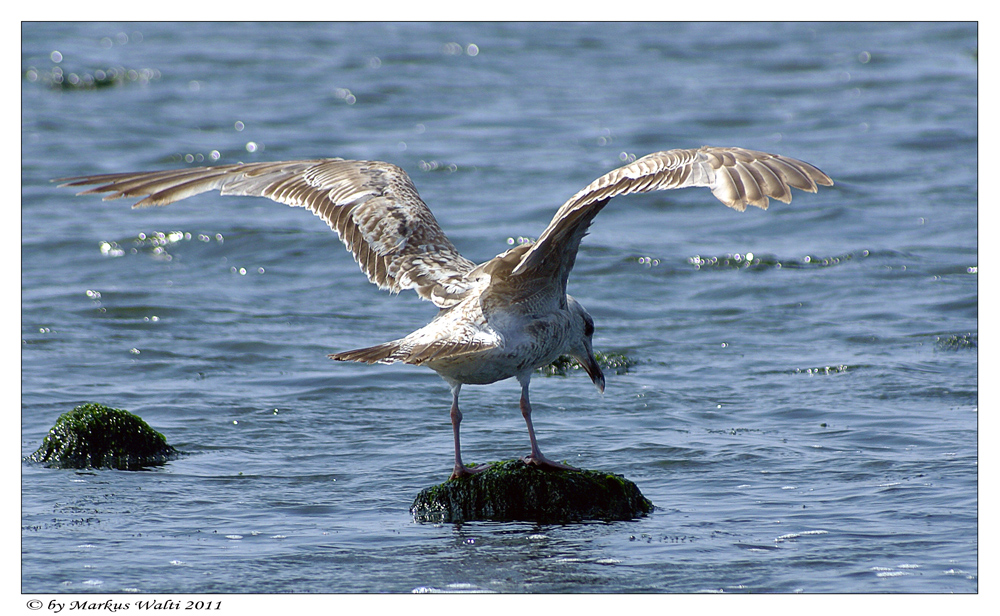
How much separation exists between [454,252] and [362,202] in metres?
0.70

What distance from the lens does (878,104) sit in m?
19.9

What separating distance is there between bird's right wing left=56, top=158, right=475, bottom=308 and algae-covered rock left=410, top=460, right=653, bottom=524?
104cm

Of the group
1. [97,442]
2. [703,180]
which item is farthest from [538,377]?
[703,180]

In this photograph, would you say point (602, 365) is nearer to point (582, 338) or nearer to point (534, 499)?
point (582, 338)

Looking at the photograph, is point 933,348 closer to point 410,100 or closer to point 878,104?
point 878,104

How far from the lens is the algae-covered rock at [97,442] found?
6.92 m

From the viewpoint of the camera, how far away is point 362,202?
7176mm

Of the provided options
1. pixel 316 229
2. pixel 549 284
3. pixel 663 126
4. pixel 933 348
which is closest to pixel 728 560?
pixel 549 284

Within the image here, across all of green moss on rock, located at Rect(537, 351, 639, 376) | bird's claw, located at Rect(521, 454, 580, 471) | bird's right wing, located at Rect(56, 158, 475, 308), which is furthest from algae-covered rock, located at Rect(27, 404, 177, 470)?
green moss on rock, located at Rect(537, 351, 639, 376)

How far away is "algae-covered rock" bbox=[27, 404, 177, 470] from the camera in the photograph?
22.7 feet

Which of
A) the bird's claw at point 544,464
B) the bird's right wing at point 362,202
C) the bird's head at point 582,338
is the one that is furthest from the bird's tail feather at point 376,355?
the bird's head at point 582,338

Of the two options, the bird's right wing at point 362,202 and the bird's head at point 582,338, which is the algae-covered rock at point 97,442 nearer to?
the bird's right wing at point 362,202

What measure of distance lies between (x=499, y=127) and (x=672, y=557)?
1434 cm

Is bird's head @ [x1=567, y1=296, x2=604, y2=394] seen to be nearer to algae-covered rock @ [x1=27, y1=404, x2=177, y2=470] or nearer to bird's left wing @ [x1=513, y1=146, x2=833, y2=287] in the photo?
bird's left wing @ [x1=513, y1=146, x2=833, y2=287]
